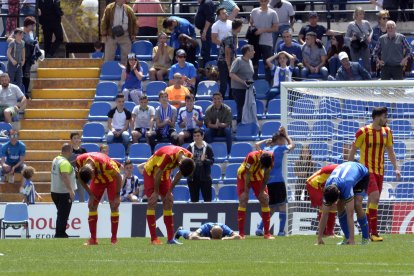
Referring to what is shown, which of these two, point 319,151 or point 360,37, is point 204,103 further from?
point 319,151

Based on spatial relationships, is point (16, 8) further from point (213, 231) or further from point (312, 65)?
point (213, 231)

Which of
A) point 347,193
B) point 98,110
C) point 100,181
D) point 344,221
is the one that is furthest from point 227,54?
point 347,193

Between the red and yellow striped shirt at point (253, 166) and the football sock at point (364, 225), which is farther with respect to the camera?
the red and yellow striped shirt at point (253, 166)

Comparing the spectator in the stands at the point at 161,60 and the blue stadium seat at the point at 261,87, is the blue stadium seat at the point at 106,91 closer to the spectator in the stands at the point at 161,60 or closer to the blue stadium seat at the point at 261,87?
the spectator in the stands at the point at 161,60

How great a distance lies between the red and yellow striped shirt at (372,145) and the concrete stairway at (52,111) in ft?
29.1

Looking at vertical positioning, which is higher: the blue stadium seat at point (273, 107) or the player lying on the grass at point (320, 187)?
the blue stadium seat at point (273, 107)

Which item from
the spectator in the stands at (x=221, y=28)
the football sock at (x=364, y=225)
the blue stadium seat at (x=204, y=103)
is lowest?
the football sock at (x=364, y=225)

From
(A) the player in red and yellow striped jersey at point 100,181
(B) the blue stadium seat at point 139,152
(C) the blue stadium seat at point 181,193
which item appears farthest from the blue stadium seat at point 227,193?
(A) the player in red and yellow striped jersey at point 100,181

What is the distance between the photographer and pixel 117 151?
89.6 feet

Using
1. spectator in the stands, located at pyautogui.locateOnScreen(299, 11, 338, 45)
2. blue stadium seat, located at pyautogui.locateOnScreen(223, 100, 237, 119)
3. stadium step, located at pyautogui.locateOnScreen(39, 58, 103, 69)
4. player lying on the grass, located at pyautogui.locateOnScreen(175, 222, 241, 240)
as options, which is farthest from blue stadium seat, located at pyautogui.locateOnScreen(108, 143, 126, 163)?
player lying on the grass, located at pyautogui.locateOnScreen(175, 222, 241, 240)

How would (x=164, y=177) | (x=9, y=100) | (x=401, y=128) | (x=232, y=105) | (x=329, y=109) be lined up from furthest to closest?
(x=9, y=100) → (x=232, y=105) → (x=329, y=109) → (x=401, y=128) → (x=164, y=177)

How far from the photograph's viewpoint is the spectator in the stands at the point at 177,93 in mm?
27703

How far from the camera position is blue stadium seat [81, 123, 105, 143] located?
91.6 feet

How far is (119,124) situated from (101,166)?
7444mm
